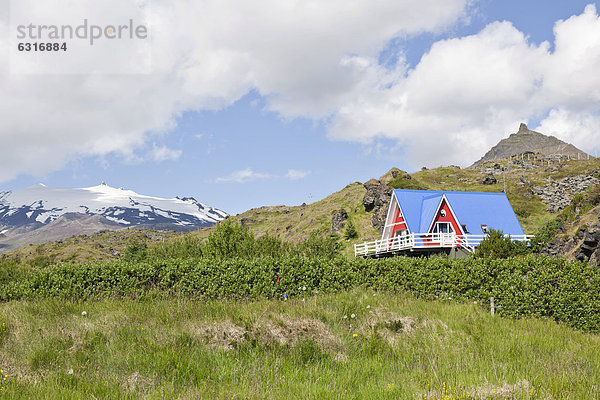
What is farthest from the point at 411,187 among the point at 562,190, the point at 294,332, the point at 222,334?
the point at 222,334

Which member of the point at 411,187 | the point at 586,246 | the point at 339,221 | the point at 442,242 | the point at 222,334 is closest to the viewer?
the point at 222,334

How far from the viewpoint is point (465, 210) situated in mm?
40719

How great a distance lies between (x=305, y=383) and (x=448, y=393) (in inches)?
81.4

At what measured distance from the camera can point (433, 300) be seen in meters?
15.1

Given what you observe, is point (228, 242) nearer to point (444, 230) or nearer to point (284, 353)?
point (444, 230)

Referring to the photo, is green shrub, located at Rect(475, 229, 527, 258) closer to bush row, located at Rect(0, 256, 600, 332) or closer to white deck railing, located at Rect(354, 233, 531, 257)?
white deck railing, located at Rect(354, 233, 531, 257)

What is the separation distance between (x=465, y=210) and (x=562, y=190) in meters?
51.1

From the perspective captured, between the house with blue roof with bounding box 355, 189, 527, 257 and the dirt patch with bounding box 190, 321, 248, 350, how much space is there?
29.4 metres

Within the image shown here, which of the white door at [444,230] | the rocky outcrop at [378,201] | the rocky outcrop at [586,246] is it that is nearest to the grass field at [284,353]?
the rocky outcrop at [586,246]

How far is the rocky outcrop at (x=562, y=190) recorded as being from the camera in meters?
70.4

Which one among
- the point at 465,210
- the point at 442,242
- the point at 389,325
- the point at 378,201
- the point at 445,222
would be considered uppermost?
the point at 378,201

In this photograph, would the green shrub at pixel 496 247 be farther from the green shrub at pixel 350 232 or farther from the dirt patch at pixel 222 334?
the green shrub at pixel 350 232

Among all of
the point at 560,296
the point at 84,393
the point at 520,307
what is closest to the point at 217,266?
the point at 84,393

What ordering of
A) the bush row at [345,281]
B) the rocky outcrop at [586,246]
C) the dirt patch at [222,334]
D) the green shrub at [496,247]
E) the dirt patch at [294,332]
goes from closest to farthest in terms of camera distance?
the dirt patch at [222,334] < the dirt patch at [294,332] < the bush row at [345,281] < the rocky outcrop at [586,246] < the green shrub at [496,247]
